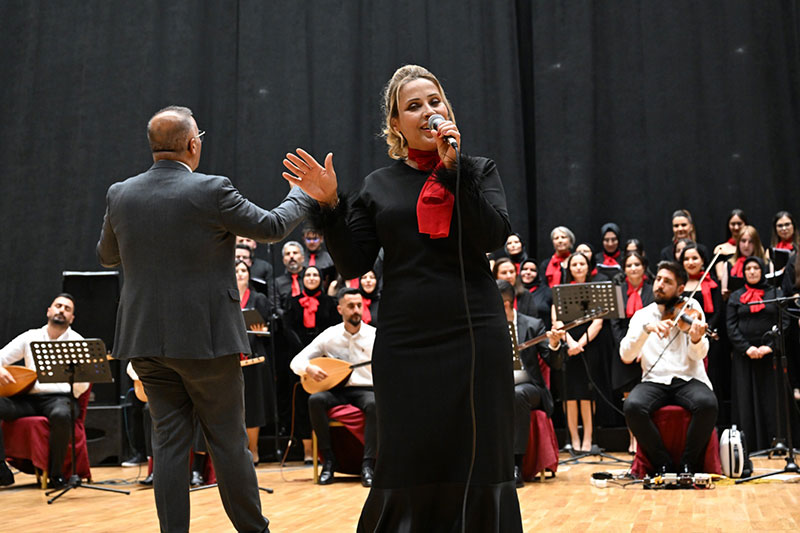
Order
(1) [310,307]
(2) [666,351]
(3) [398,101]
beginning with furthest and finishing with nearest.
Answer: (1) [310,307] → (2) [666,351] → (3) [398,101]

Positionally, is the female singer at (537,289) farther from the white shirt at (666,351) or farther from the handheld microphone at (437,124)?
the handheld microphone at (437,124)

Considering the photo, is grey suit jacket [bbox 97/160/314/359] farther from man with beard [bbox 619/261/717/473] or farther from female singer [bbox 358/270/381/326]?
female singer [bbox 358/270/381/326]

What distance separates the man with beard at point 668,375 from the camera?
5.64 meters

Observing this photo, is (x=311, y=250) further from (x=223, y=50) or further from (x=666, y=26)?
(x=666, y=26)

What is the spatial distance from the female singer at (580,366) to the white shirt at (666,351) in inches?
58.7

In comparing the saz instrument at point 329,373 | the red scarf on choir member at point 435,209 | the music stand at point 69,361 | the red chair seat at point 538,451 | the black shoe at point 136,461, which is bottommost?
the black shoe at point 136,461

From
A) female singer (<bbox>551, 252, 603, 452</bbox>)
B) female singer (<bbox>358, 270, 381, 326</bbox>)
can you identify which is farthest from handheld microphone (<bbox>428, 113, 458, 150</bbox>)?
female singer (<bbox>551, 252, 603, 452</bbox>)

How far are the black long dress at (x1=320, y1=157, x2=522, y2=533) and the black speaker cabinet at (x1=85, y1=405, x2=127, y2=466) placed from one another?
612 centimetres

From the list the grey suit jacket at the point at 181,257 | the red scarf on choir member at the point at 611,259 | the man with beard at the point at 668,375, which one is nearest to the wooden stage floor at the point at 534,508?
the man with beard at the point at 668,375

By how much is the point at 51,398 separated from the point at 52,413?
0.66 feet

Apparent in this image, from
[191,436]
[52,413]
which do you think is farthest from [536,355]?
[191,436]

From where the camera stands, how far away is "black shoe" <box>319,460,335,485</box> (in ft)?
20.8

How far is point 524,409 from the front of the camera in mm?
6016

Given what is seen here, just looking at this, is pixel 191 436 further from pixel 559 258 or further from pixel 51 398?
pixel 559 258
